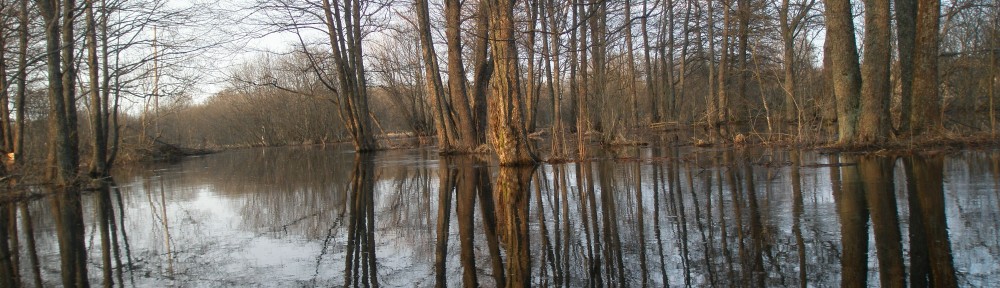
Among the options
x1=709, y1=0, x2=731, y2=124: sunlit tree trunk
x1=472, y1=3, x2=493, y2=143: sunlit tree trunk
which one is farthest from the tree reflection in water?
x1=709, y1=0, x2=731, y2=124: sunlit tree trunk

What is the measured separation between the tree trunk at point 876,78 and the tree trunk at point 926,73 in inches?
47.6

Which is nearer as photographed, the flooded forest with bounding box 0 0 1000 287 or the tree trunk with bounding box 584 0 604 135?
the flooded forest with bounding box 0 0 1000 287

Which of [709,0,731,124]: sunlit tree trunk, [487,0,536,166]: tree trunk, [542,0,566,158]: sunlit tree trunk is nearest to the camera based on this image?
[487,0,536,166]: tree trunk

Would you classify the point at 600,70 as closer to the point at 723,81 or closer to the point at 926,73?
the point at 723,81

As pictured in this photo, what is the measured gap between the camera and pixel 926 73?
11734 mm

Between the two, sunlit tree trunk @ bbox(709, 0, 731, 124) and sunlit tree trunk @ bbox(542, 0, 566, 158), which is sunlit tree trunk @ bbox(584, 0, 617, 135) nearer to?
sunlit tree trunk @ bbox(542, 0, 566, 158)

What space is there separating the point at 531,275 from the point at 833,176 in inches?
215

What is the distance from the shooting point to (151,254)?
17.4 feet

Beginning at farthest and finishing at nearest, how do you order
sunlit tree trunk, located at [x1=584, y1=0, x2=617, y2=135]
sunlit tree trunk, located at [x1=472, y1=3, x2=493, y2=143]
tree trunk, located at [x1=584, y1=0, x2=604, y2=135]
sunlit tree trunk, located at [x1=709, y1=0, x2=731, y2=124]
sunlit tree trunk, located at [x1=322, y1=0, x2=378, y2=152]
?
sunlit tree trunk, located at [x1=709, y1=0, x2=731, y2=124] < sunlit tree trunk, located at [x1=322, y1=0, x2=378, y2=152] < sunlit tree trunk, located at [x1=472, y1=3, x2=493, y2=143] < sunlit tree trunk, located at [x1=584, y1=0, x2=617, y2=135] < tree trunk, located at [x1=584, y1=0, x2=604, y2=135]

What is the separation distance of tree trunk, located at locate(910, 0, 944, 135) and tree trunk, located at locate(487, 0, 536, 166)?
24.4ft

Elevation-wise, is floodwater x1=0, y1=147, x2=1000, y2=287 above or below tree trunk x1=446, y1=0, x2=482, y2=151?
below

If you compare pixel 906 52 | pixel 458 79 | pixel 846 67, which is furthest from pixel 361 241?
pixel 458 79

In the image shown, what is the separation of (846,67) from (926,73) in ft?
6.31

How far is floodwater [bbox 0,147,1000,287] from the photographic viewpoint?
3764mm
